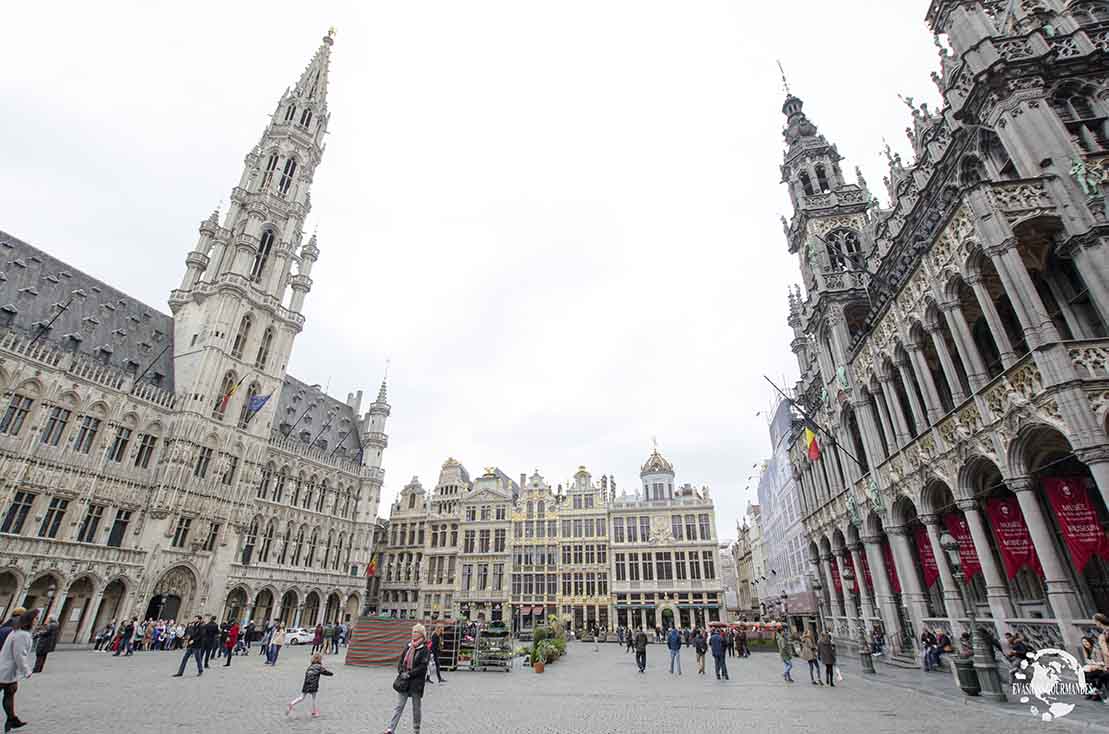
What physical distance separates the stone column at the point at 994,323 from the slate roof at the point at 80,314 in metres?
48.5

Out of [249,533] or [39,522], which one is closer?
[39,522]

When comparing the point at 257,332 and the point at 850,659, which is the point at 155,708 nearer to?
the point at 850,659

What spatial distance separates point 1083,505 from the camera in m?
12.8

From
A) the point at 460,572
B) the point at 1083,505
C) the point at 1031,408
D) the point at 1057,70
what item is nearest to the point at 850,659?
the point at 1083,505

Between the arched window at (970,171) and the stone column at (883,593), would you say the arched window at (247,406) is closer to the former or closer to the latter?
the stone column at (883,593)

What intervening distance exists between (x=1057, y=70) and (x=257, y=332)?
52429 millimetres

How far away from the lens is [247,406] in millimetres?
44562

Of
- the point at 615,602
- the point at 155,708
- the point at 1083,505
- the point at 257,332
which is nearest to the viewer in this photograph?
the point at 155,708

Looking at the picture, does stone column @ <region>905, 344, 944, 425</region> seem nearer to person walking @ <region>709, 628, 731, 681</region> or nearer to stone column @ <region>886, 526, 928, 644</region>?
stone column @ <region>886, 526, 928, 644</region>

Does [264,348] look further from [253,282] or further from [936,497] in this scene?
[936,497]

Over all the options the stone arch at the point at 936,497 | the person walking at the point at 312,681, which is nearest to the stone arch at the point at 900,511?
the stone arch at the point at 936,497

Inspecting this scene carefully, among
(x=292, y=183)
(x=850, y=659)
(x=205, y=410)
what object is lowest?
(x=850, y=659)

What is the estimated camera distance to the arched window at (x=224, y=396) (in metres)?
41.6

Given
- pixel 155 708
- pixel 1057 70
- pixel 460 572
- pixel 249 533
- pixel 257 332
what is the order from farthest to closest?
pixel 460 572 < pixel 257 332 < pixel 249 533 < pixel 1057 70 < pixel 155 708
